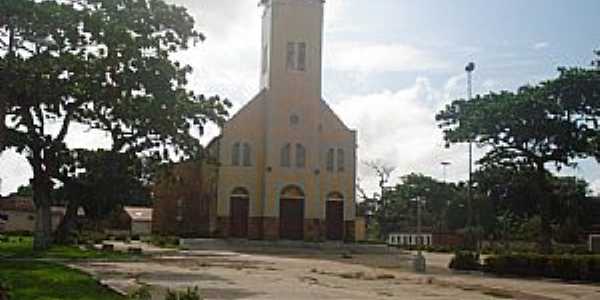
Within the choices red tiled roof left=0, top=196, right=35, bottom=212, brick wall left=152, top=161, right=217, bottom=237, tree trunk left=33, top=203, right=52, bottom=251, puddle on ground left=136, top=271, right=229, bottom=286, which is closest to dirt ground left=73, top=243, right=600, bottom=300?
puddle on ground left=136, top=271, right=229, bottom=286

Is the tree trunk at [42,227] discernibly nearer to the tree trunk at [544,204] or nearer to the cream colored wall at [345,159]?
the cream colored wall at [345,159]

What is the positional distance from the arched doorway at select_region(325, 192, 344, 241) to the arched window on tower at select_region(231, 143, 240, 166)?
7.18 metres

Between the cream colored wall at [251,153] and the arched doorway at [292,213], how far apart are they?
5.69 feet

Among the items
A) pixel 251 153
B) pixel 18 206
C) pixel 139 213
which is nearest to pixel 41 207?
pixel 251 153

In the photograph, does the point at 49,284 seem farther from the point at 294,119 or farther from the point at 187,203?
the point at 187,203

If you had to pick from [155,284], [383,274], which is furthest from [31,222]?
[155,284]

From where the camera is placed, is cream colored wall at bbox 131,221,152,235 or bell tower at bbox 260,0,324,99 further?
cream colored wall at bbox 131,221,152,235

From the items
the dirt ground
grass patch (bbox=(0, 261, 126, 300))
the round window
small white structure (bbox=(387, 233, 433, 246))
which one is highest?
the round window

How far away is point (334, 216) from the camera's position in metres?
61.3

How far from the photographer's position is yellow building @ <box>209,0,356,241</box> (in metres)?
59.5

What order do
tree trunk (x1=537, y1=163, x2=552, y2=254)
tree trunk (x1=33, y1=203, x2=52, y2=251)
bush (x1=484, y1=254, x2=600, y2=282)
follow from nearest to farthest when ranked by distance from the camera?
bush (x1=484, y1=254, x2=600, y2=282), tree trunk (x1=33, y1=203, x2=52, y2=251), tree trunk (x1=537, y1=163, x2=552, y2=254)

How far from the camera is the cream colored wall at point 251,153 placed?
59375mm

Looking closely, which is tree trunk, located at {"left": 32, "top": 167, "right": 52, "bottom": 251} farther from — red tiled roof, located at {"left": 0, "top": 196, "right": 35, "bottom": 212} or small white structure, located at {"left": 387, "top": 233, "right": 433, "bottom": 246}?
red tiled roof, located at {"left": 0, "top": 196, "right": 35, "bottom": 212}

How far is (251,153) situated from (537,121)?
68.7 ft
